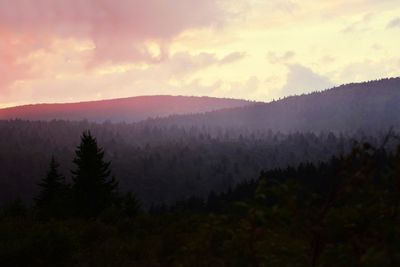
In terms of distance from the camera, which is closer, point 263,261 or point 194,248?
point 263,261

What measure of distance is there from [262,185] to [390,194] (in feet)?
4.26

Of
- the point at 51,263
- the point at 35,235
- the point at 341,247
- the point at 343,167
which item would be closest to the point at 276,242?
the point at 341,247

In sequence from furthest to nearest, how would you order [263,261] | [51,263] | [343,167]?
[51,263] < [263,261] < [343,167]

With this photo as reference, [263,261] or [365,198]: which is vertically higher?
[365,198]

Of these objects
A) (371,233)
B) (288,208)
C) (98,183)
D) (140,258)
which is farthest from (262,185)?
(98,183)

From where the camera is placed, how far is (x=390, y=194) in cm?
512

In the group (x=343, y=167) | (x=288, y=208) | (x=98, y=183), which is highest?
(x=343, y=167)

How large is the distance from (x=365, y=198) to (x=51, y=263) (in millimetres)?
8209

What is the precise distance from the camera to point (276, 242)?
5.79 meters

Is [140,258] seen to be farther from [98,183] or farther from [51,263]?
[98,183]

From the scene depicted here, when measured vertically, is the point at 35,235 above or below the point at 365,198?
below

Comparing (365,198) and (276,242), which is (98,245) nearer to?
(276,242)

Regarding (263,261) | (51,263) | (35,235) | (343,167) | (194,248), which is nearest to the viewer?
(343,167)

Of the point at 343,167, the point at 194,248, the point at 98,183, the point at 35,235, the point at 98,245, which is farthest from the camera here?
the point at 98,183
